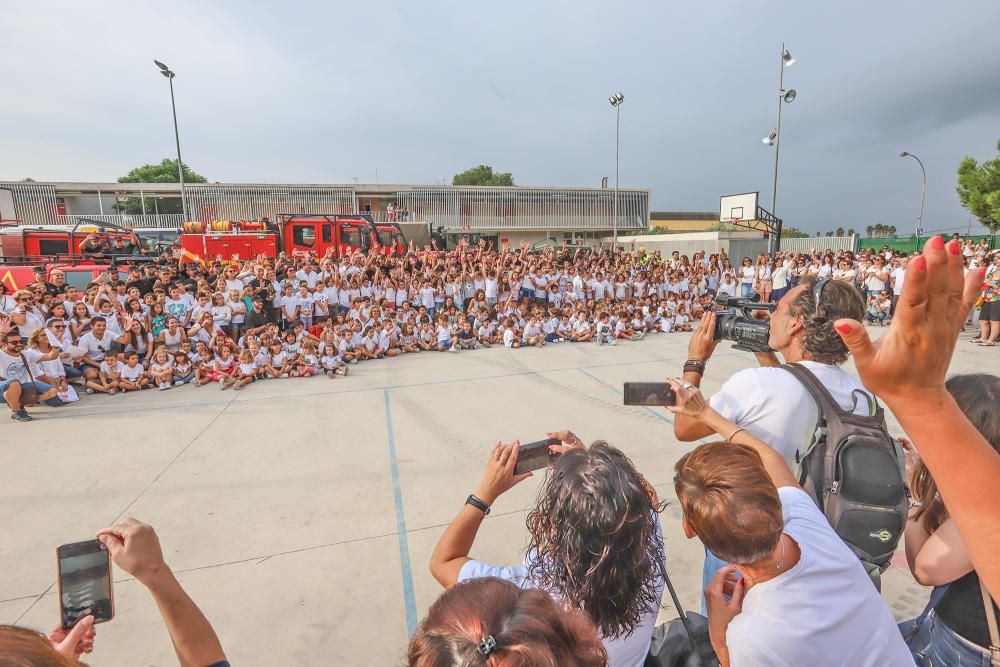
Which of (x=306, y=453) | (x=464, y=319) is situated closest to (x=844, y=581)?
(x=306, y=453)

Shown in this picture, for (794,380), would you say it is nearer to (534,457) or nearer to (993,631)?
(993,631)

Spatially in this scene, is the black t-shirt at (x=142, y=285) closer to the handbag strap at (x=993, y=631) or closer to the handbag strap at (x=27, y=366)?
the handbag strap at (x=27, y=366)

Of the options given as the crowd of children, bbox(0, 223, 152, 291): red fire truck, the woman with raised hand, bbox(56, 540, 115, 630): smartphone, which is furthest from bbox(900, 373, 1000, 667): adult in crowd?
bbox(0, 223, 152, 291): red fire truck

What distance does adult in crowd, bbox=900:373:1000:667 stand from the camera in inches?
49.6

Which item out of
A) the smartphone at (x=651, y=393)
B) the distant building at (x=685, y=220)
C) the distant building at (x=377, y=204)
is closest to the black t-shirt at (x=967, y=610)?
the smartphone at (x=651, y=393)

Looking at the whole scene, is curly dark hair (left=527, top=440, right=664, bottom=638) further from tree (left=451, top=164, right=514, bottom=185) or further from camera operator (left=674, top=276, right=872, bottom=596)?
tree (left=451, top=164, right=514, bottom=185)

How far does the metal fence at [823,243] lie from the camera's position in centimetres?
2233

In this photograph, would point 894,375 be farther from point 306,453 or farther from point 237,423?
Answer: point 237,423

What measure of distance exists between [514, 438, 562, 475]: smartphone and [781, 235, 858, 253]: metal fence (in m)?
23.9

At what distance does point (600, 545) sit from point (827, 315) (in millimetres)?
1409

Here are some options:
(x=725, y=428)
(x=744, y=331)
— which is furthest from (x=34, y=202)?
(x=725, y=428)

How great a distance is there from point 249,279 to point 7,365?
14.5ft

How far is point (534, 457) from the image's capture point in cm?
166

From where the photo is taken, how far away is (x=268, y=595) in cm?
295
